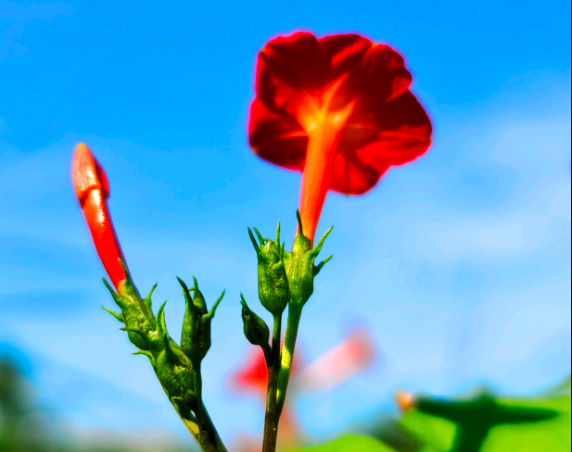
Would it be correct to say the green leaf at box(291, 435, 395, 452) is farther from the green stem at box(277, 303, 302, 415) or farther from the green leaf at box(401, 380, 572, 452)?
the green stem at box(277, 303, 302, 415)

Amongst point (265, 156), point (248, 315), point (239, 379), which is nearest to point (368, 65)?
point (265, 156)

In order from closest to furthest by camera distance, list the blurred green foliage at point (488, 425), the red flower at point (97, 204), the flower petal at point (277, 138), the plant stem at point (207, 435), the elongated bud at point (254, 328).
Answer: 1. the plant stem at point (207, 435)
2. the elongated bud at point (254, 328)
3. the red flower at point (97, 204)
4. the blurred green foliage at point (488, 425)
5. the flower petal at point (277, 138)

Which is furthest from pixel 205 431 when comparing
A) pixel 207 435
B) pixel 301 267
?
pixel 301 267

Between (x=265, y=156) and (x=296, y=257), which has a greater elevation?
(x=265, y=156)

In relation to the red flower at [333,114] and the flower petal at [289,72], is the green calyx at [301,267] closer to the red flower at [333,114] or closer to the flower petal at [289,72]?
the red flower at [333,114]

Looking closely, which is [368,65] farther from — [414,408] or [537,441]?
[537,441]

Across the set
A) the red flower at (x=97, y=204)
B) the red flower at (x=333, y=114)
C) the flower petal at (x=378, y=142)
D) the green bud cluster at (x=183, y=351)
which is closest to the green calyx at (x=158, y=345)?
the green bud cluster at (x=183, y=351)
